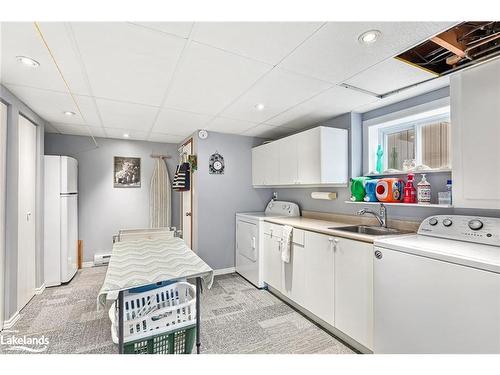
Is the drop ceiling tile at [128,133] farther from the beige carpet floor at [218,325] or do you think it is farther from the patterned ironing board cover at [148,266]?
the beige carpet floor at [218,325]

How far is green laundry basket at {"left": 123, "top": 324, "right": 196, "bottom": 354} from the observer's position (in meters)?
1.49

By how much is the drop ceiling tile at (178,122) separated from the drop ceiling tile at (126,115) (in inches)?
4.3

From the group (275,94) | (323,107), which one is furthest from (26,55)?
(323,107)

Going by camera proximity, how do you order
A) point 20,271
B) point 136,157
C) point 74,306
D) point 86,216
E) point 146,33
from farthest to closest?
point 136,157, point 86,216, point 74,306, point 20,271, point 146,33

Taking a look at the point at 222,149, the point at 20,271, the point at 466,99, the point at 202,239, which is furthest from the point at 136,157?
the point at 466,99

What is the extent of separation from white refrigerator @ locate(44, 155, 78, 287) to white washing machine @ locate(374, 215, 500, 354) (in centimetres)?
387

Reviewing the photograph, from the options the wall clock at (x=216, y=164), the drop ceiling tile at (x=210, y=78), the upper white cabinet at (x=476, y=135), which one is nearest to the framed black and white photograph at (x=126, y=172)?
the wall clock at (x=216, y=164)

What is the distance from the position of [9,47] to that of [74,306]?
8.49 ft

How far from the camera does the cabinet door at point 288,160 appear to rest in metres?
3.14

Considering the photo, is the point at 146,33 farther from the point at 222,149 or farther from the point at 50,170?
the point at 50,170

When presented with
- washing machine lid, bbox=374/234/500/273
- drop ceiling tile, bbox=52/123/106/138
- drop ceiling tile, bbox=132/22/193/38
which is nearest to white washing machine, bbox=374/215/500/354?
washing machine lid, bbox=374/234/500/273

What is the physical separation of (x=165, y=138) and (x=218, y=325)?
328 centimetres

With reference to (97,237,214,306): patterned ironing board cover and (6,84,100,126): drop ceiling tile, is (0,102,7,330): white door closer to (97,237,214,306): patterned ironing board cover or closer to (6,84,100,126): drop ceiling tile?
(6,84,100,126): drop ceiling tile
